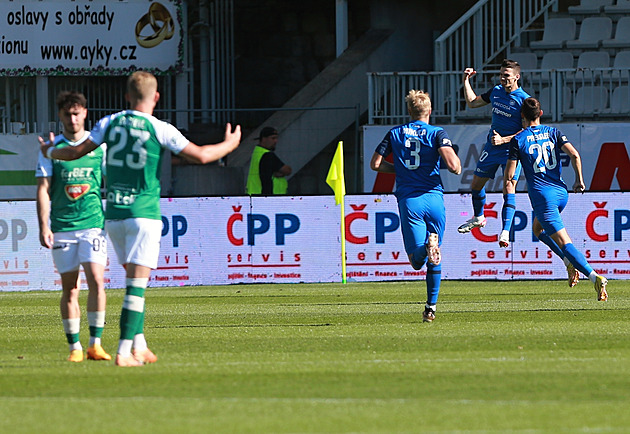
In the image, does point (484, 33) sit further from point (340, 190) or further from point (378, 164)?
point (378, 164)

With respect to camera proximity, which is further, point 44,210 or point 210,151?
point 44,210

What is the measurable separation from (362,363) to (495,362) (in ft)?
2.89

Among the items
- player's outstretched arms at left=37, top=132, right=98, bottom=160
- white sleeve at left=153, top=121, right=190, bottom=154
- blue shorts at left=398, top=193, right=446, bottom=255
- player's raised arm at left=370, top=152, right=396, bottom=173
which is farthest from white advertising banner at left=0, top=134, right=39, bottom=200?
white sleeve at left=153, top=121, right=190, bottom=154

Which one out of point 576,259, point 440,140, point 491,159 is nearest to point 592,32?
point 491,159

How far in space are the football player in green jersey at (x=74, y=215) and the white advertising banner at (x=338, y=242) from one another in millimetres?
9487

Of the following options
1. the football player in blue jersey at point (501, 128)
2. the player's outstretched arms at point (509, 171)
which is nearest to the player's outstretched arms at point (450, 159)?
the player's outstretched arms at point (509, 171)

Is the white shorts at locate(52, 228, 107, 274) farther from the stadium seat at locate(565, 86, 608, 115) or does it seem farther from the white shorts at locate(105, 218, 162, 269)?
the stadium seat at locate(565, 86, 608, 115)

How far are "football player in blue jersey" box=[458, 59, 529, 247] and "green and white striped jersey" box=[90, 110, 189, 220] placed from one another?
21.1 feet

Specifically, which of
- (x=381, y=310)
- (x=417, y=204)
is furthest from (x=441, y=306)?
(x=417, y=204)

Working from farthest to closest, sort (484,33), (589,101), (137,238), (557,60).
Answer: (484,33) < (557,60) < (589,101) < (137,238)

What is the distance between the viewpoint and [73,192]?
8.56 meters

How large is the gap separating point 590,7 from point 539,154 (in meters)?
14.6

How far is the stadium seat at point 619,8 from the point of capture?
25766mm

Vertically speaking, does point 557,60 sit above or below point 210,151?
above
